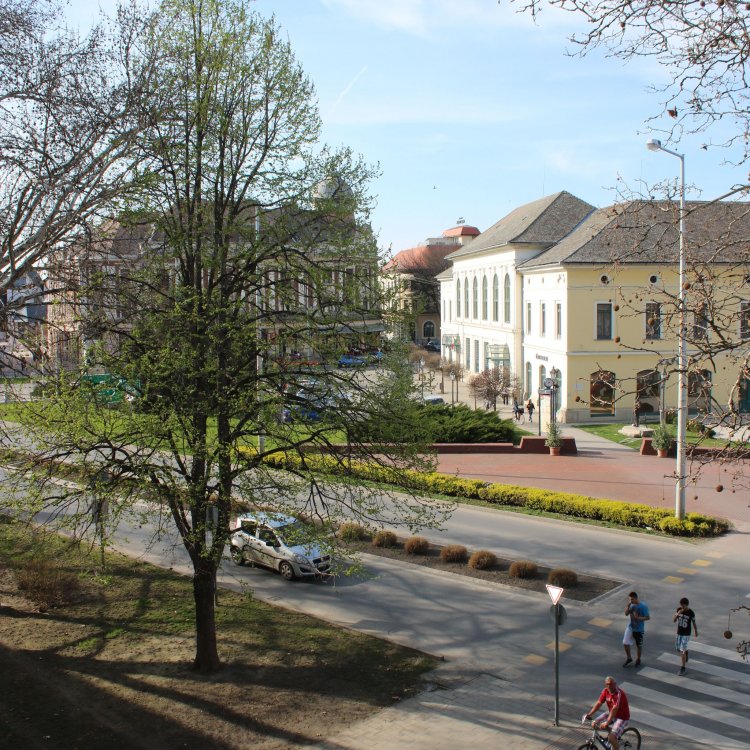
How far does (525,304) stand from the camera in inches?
1964

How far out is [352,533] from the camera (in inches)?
835

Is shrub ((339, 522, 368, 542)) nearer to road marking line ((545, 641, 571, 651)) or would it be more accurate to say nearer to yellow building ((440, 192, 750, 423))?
road marking line ((545, 641, 571, 651))

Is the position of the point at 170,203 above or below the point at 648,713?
above

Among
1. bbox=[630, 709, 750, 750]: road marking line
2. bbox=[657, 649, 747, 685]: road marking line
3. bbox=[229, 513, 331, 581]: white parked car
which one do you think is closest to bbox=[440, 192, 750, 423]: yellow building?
bbox=[229, 513, 331, 581]: white parked car

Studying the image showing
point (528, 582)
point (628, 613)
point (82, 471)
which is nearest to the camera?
point (82, 471)

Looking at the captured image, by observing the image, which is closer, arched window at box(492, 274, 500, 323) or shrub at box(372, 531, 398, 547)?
shrub at box(372, 531, 398, 547)

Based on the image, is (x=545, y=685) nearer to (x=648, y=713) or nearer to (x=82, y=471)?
(x=648, y=713)

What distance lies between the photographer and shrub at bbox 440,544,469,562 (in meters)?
19.7

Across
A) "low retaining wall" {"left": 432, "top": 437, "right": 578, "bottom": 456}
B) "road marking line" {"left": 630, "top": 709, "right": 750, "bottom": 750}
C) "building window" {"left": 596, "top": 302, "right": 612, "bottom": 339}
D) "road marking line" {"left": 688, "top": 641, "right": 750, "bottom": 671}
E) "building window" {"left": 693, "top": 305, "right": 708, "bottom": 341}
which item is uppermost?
"building window" {"left": 596, "top": 302, "right": 612, "bottom": 339}

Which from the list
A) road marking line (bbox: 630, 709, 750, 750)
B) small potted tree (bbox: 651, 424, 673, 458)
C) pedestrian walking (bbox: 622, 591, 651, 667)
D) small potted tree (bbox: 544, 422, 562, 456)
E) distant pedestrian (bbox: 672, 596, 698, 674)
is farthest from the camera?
small potted tree (bbox: 544, 422, 562, 456)

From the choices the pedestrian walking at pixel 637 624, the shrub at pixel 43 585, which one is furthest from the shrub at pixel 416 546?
the shrub at pixel 43 585

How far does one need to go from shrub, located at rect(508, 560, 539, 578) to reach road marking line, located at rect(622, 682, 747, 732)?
522 cm

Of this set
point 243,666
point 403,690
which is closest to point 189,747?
point 243,666

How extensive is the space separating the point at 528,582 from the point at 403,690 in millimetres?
6223
